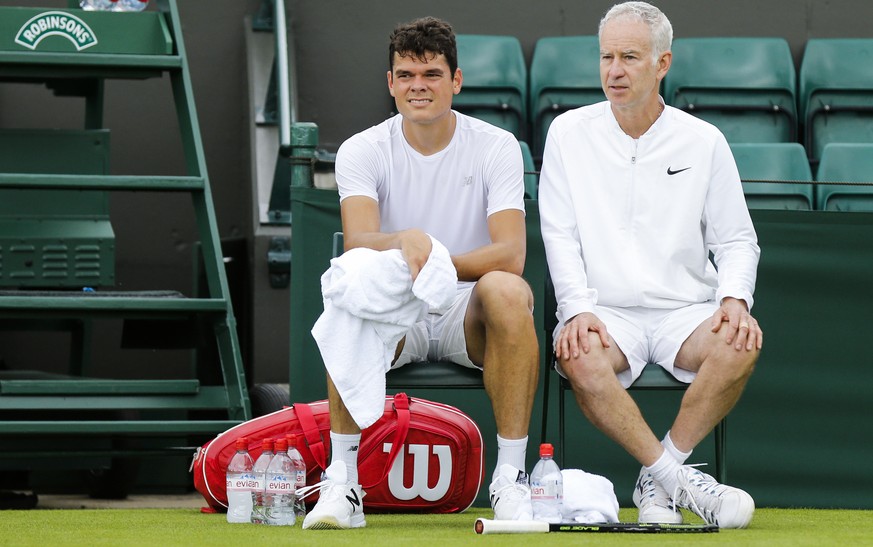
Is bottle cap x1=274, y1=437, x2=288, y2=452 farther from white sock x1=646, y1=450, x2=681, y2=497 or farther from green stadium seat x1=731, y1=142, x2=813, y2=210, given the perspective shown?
green stadium seat x1=731, y1=142, x2=813, y2=210

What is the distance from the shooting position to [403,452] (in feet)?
11.5

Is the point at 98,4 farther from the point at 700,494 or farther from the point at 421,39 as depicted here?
the point at 700,494

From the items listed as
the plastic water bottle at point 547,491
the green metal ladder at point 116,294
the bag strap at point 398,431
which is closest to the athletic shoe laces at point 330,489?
the bag strap at point 398,431

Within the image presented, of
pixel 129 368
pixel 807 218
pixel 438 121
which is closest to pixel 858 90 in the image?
pixel 807 218

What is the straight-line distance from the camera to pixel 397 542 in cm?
280

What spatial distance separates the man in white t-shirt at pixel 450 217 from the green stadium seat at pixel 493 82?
216cm

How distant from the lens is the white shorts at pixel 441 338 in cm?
346

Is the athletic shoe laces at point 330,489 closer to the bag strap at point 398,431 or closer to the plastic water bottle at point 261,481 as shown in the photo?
the plastic water bottle at point 261,481

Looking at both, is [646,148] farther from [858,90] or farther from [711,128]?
[858,90]

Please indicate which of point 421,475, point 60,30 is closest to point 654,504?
point 421,475

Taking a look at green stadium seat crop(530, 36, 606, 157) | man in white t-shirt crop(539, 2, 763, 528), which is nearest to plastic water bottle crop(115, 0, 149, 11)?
green stadium seat crop(530, 36, 606, 157)

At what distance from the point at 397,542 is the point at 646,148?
1.34 meters

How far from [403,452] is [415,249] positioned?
627mm

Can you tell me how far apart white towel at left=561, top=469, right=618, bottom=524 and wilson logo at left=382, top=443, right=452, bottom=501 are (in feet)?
1.28
